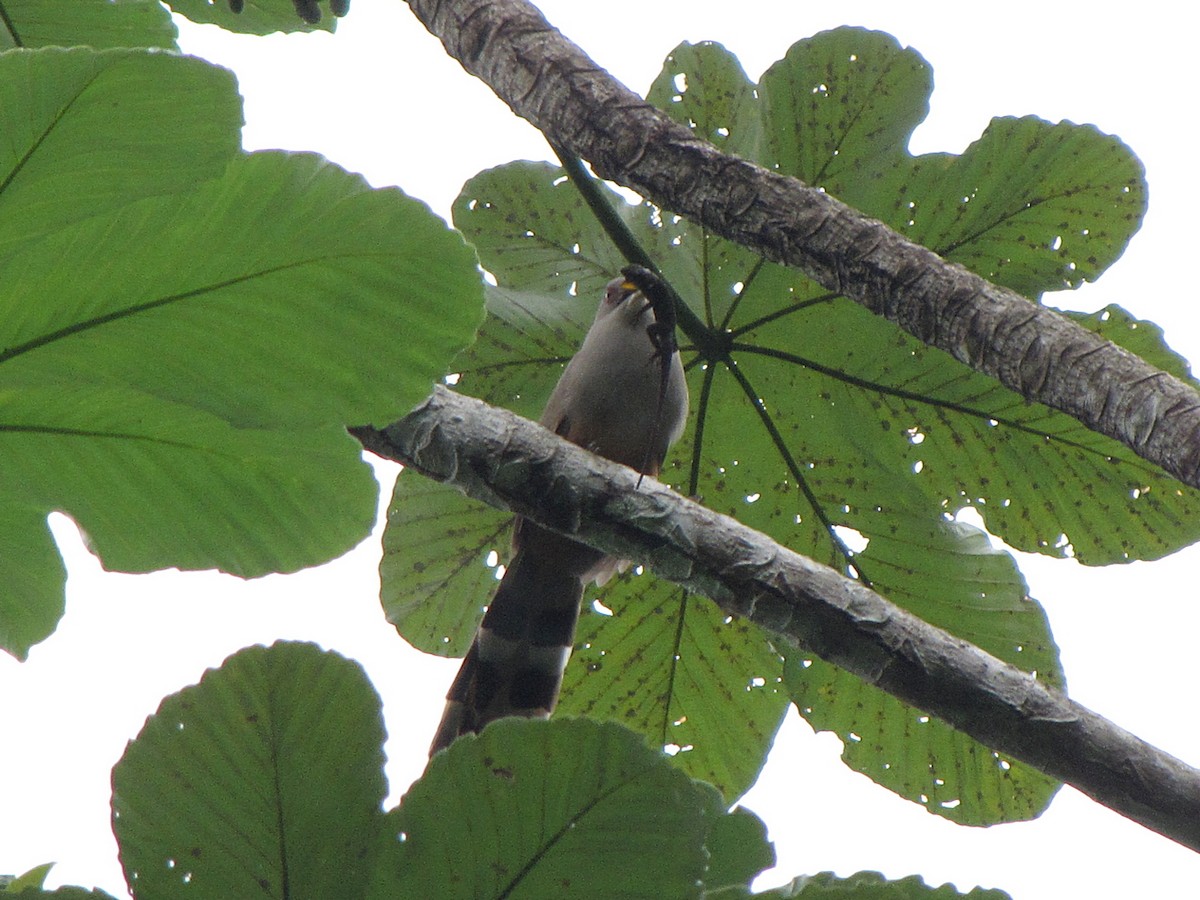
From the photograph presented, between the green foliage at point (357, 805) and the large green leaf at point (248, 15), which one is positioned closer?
the green foliage at point (357, 805)

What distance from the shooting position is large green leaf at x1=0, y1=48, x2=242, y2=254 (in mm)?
1118

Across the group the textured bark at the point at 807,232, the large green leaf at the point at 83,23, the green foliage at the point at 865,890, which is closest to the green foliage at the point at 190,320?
the green foliage at the point at 865,890

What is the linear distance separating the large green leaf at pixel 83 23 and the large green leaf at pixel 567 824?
2.16m

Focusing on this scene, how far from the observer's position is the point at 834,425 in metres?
3.30

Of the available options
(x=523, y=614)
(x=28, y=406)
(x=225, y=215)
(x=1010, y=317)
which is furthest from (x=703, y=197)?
(x=523, y=614)

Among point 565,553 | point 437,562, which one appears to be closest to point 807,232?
point 565,553

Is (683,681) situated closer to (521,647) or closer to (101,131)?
(521,647)

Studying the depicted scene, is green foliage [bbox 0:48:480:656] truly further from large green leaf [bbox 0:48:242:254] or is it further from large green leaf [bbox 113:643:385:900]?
large green leaf [bbox 113:643:385:900]

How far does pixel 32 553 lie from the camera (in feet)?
4.54

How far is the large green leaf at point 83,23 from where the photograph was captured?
2.73 m

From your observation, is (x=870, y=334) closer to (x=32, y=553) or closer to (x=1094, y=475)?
(x=1094, y=475)

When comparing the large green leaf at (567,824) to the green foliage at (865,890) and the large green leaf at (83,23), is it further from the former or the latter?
the large green leaf at (83,23)

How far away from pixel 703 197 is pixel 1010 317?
0.58 metres

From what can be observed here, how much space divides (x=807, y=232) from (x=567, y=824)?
129cm
